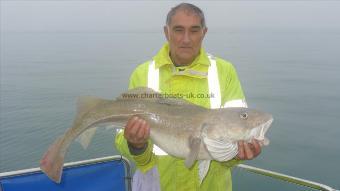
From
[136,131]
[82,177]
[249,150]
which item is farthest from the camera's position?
[82,177]

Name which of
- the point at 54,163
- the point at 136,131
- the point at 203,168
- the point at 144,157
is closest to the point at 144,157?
the point at 144,157

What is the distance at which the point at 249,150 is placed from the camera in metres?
3.96

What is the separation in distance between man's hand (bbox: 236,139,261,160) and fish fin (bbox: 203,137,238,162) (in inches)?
2.7

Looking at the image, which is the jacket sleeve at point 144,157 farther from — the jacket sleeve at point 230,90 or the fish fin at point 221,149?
the jacket sleeve at point 230,90

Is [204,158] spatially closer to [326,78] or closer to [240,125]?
[240,125]

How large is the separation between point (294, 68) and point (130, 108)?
35.6 m

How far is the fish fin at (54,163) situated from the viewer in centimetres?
421

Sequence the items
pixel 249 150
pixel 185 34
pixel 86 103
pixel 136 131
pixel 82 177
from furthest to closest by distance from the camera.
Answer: pixel 82 177 < pixel 86 103 < pixel 185 34 < pixel 136 131 < pixel 249 150

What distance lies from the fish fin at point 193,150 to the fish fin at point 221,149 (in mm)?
94

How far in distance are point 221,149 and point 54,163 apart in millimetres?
1895

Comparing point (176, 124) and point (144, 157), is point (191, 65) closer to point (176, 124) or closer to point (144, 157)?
point (176, 124)

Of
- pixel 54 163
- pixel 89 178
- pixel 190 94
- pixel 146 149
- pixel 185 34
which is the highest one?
pixel 185 34

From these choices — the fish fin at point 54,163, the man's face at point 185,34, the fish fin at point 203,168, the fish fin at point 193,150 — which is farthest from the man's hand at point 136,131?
the man's face at point 185,34

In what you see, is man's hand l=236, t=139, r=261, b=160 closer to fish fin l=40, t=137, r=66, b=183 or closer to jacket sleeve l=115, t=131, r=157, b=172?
jacket sleeve l=115, t=131, r=157, b=172
